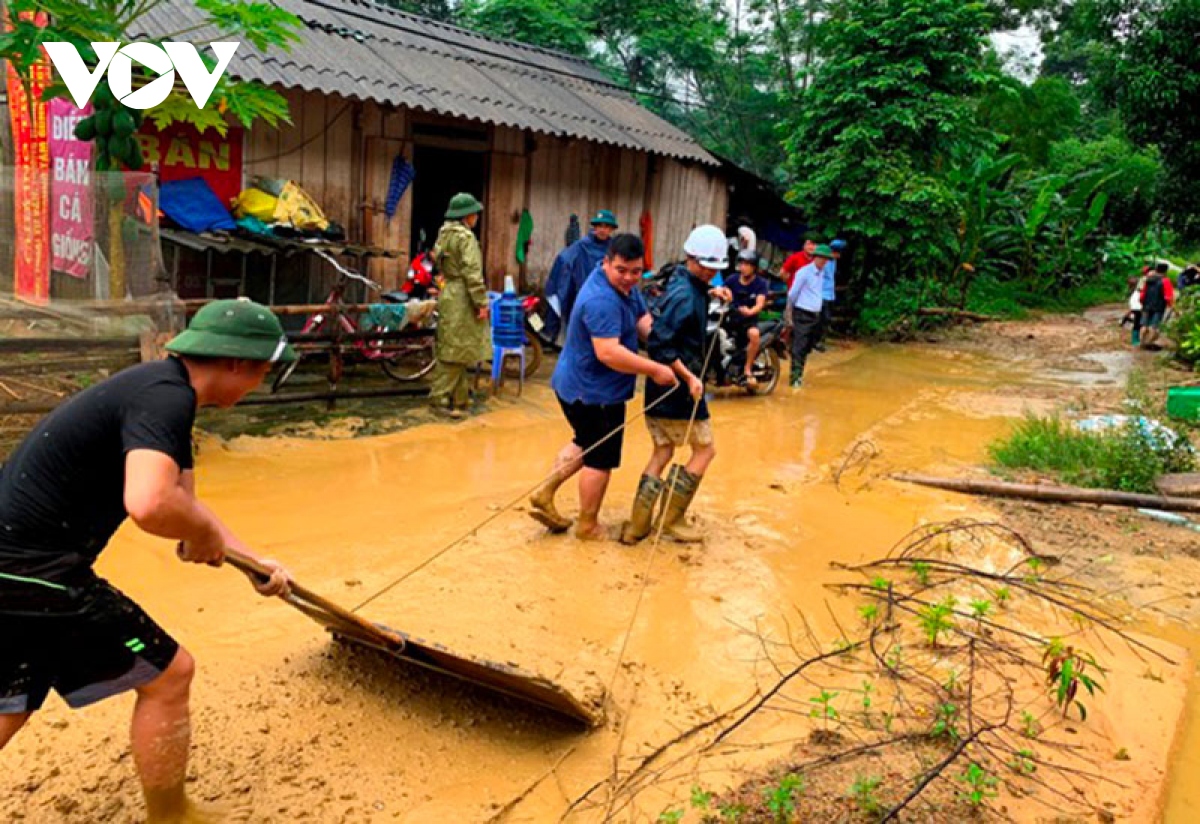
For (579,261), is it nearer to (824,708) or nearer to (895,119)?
(824,708)

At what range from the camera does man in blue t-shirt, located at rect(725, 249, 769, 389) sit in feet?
32.3

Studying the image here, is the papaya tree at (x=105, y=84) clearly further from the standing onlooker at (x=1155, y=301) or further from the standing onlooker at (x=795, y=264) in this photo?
the standing onlooker at (x=1155, y=301)

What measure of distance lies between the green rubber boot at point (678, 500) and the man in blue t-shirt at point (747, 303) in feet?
15.6

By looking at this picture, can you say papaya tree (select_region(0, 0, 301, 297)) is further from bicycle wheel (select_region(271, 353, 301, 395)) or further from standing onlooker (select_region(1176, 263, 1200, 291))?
standing onlooker (select_region(1176, 263, 1200, 291))

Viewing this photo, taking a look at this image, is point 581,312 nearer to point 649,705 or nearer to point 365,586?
point 365,586

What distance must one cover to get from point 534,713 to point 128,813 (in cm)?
132

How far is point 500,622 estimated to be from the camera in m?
4.19

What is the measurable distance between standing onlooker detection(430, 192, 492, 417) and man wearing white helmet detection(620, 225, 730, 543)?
2814 millimetres

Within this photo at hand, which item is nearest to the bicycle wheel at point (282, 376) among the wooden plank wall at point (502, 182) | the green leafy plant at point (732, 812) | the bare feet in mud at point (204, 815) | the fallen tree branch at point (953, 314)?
the wooden plank wall at point (502, 182)

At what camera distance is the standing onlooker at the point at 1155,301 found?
14.9 metres

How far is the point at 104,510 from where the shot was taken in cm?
239

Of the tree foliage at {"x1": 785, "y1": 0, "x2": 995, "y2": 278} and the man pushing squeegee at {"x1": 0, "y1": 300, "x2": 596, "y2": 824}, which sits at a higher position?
the tree foliage at {"x1": 785, "y1": 0, "x2": 995, "y2": 278}

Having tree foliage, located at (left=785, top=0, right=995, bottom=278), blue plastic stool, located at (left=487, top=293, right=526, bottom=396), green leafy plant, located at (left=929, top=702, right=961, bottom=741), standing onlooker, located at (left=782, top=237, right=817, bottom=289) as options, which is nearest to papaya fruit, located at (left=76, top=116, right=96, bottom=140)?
blue plastic stool, located at (left=487, top=293, right=526, bottom=396)

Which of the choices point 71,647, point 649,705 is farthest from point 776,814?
point 71,647
